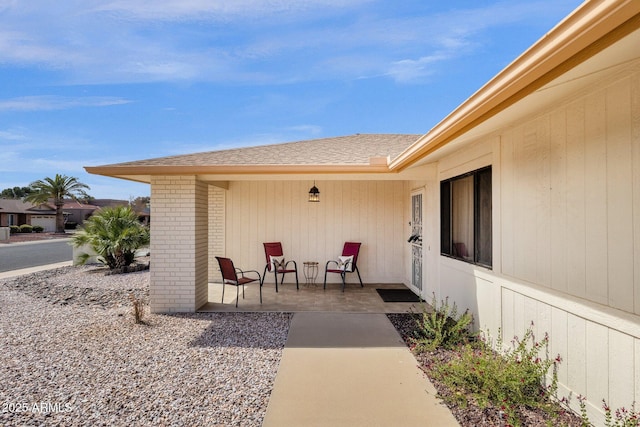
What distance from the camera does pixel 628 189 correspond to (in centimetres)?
206

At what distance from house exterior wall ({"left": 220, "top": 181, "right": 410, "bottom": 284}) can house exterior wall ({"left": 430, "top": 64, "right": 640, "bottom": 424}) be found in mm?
4155

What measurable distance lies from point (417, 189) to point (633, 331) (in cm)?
482

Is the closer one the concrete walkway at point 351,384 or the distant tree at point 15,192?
the concrete walkway at point 351,384

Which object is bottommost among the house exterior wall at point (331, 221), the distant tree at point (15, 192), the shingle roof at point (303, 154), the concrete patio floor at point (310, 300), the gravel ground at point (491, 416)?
the concrete patio floor at point (310, 300)

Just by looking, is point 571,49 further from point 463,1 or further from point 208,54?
point 208,54

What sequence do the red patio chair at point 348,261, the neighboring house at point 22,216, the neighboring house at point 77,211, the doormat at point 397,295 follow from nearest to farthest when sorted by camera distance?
the doormat at point 397,295 → the red patio chair at point 348,261 → the neighboring house at point 22,216 → the neighboring house at point 77,211

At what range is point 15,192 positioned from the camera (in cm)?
5828

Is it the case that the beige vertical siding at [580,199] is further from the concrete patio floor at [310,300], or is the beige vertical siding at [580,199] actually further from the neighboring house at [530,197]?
the concrete patio floor at [310,300]

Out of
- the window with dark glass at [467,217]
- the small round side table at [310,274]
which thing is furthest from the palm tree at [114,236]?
the window with dark glass at [467,217]

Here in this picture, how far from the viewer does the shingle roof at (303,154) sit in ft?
18.6

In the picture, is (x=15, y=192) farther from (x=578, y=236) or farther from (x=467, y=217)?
(x=578, y=236)

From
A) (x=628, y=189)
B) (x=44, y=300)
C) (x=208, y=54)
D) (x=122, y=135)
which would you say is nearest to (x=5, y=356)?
(x=44, y=300)

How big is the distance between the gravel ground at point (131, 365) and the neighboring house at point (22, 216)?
136 ft

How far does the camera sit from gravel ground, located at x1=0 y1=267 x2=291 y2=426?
2576 mm
